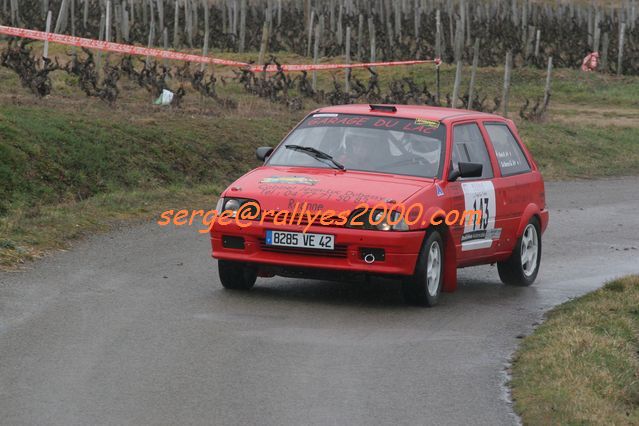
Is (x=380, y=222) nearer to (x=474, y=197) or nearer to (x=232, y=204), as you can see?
(x=232, y=204)

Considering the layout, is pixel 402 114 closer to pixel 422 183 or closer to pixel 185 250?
pixel 422 183

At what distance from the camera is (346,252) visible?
10.8m

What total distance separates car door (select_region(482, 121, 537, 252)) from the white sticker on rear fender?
0.21m

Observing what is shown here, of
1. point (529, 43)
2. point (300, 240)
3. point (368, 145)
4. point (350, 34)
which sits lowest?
point (529, 43)

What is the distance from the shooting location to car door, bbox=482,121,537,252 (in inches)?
Answer: 500

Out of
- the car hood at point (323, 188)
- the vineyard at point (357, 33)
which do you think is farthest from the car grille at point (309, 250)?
the vineyard at point (357, 33)

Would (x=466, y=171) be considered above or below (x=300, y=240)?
above

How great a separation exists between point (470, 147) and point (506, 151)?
0.81 meters

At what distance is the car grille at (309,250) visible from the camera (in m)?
10.8

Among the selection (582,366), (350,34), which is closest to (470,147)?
(582,366)

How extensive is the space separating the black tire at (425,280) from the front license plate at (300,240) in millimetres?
720

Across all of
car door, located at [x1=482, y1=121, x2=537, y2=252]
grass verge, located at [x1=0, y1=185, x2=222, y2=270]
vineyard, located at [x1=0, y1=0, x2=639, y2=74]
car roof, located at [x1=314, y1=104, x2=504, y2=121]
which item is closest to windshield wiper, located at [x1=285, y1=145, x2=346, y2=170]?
car roof, located at [x1=314, y1=104, x2=504, y2=121]

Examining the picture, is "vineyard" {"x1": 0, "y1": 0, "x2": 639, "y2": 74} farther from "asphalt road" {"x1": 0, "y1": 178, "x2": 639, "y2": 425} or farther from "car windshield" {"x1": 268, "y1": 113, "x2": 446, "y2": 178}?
"asphalt road" {"x1": 0, "y1": 178, "x2": 639, "y2": 425}

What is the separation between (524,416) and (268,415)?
140 centimetres
